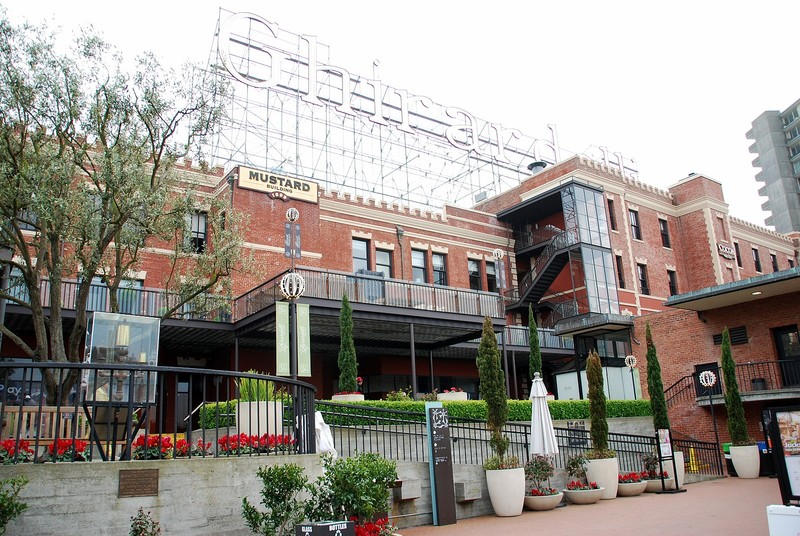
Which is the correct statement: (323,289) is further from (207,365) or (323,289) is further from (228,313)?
(207,365)

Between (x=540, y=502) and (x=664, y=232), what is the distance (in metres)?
31.2

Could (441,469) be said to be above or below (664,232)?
below

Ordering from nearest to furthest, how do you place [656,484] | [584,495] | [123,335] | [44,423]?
[44,423] → [123,335] → [584,495] → [656,484]

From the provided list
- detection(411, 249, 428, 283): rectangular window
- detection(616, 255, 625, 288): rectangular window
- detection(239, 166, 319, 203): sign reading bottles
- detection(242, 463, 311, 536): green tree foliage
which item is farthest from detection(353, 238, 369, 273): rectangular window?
detection(242, 463, 311, 536): green tree foliage

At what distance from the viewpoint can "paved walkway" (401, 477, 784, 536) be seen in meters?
10.4

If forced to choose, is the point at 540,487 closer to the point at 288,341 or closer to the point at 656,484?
the point at 656,484

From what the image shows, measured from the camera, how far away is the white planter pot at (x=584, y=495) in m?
14.7

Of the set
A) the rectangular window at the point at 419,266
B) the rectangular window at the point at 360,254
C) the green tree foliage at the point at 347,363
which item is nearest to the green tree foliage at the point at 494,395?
the green tree foliage at the point at 347,363

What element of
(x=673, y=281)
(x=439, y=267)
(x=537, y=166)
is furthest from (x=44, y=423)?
(x=673, y=281)

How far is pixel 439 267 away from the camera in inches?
1342

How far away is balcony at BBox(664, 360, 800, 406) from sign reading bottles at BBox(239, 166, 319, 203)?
16.5 m

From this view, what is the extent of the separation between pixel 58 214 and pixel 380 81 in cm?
2715

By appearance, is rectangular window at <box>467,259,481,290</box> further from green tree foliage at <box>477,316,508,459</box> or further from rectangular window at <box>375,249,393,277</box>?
green tree foliage at <box>477,316,508,459</box>

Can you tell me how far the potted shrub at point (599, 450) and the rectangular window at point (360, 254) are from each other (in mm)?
15998
